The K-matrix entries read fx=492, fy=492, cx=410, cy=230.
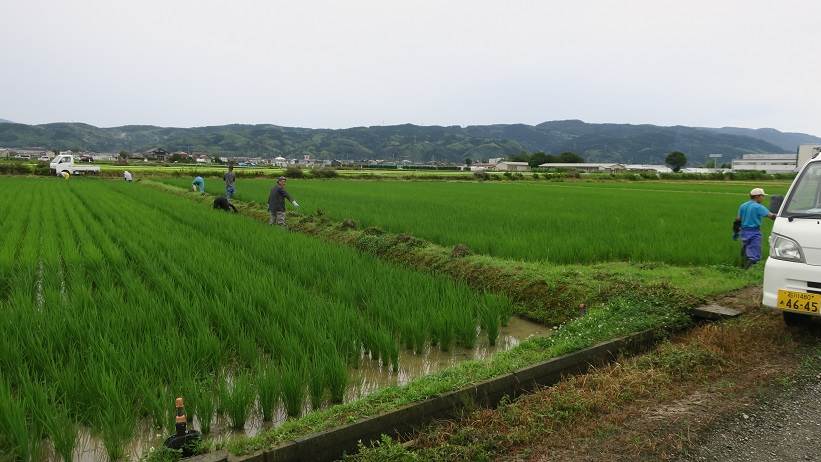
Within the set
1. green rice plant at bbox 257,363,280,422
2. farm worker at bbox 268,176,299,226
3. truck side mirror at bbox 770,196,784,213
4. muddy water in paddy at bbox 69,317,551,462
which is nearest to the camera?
muddy water in paddy at bbox 69,317,551,462

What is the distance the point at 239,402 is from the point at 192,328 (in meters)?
1.33

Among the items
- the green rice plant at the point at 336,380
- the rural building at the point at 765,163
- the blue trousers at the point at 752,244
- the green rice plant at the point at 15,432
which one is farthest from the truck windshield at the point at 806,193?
the rural building at the point at 765,163

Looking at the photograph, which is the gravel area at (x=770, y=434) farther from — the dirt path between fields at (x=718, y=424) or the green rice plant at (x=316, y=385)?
the green rice plant at (x=316, y=385)

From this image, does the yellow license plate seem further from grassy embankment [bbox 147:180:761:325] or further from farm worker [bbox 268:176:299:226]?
farm worker [bbox 268:176:299:226]

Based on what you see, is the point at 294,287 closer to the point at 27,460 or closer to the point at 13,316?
the point at 13,316

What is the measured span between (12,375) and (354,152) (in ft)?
602

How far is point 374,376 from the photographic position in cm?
383

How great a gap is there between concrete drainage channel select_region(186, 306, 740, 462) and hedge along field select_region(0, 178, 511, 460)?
621mm

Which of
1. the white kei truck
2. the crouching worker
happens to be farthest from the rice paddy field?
the crouching worker

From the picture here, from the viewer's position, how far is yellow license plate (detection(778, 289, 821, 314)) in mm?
3676

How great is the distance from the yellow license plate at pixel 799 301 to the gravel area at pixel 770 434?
2.69 ft

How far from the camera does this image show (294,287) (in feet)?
17.4

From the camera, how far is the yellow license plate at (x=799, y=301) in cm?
368

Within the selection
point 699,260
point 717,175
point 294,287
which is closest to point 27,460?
point 294,287
